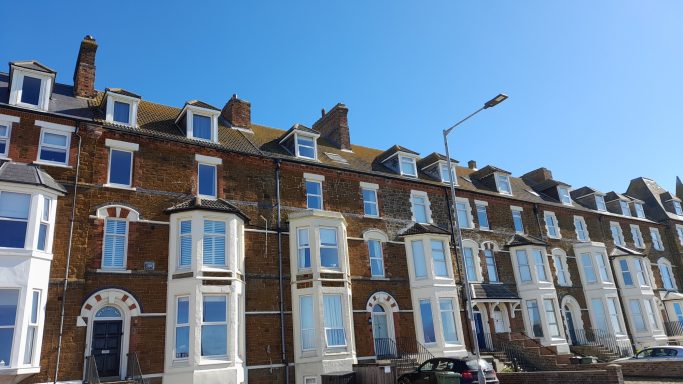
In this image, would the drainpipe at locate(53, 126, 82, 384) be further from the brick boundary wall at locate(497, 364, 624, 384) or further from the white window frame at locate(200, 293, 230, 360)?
the brick boundary wall at locate(497, 364, 624, 384)

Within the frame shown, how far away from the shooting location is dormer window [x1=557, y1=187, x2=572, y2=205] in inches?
1478

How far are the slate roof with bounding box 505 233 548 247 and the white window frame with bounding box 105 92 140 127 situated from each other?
74.3ft

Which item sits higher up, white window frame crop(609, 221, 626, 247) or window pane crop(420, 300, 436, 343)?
white window frame crop(609, 221, 626, 247)

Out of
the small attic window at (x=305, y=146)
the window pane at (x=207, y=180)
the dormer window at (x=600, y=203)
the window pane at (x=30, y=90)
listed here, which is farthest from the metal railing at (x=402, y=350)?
the dormer window at (x=600, y=203)

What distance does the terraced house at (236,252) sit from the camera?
683 inches

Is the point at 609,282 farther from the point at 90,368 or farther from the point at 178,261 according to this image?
the point at 90,368

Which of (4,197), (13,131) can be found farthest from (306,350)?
(13,131)

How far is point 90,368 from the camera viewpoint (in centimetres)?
1667

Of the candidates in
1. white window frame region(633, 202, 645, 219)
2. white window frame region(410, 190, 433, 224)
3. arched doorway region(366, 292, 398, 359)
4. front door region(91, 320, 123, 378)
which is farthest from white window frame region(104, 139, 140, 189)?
white window frame region(633, 202, 645, 219)

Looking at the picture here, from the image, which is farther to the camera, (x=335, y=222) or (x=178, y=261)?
(x=335, y=222)

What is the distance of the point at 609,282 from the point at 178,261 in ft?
95.4

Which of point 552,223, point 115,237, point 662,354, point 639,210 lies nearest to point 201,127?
point 115,237

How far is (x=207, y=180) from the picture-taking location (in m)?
22.1

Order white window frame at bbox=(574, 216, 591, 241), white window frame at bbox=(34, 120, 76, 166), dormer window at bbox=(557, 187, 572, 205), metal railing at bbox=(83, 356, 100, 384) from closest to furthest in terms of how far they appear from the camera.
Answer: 1. metal railing at bbox=(83, 356, 100, 384)
2. white window frame at bbox=(34, 120, 76, 166)
3. white window frame at bbox=(574, 216, 591, 241)
4. dormer window at bbox=(557, 187, 572, 205)
